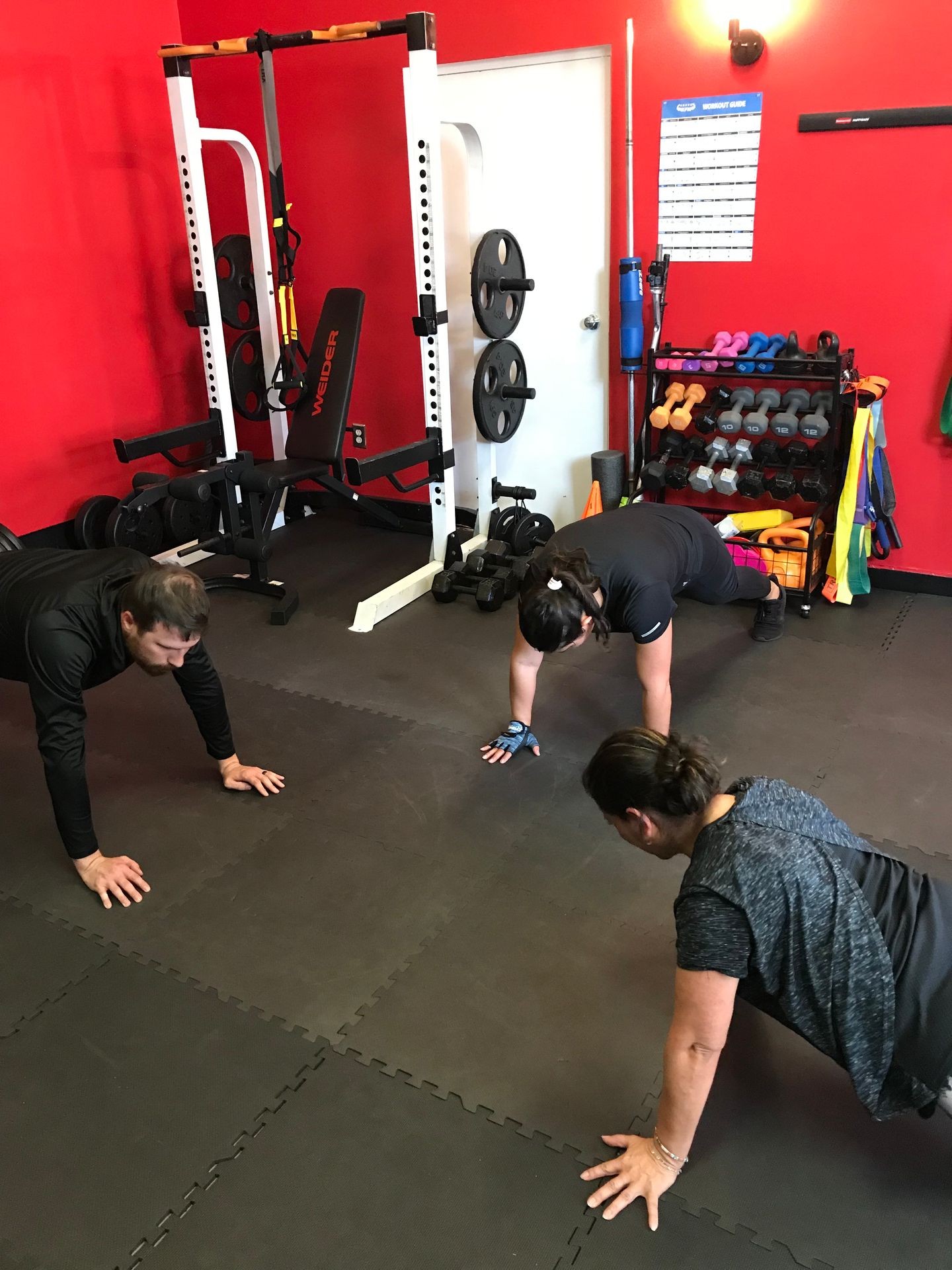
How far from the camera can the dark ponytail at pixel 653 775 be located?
142 cm

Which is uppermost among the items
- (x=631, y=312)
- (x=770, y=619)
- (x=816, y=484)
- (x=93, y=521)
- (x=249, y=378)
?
(x=631, y=312)

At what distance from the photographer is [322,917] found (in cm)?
242

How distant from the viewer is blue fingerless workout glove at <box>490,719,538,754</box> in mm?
3051

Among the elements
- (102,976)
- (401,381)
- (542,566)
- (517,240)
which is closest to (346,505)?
(401,381)

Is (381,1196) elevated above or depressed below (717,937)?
below

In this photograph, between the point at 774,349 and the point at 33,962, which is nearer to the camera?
the point at 33,962

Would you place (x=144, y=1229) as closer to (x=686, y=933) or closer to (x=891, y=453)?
(x=686, y=933)

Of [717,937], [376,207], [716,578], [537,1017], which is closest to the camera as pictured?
[717,937]

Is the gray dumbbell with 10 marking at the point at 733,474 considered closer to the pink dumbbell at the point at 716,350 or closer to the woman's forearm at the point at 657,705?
the pink dumbbell at the point at 716,350

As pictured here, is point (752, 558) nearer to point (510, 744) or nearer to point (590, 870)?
point (510, 744)

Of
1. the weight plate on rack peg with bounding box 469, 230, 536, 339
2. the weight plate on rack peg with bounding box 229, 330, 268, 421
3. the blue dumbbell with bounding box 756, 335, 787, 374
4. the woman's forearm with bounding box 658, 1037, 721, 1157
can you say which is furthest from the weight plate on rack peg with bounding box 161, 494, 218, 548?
the woman's forearm with bounding box 658, 1037, 721, 1157

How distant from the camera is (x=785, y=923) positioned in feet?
4.66

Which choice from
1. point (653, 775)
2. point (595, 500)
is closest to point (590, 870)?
point (653, 775)

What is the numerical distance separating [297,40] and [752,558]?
2.82 m
